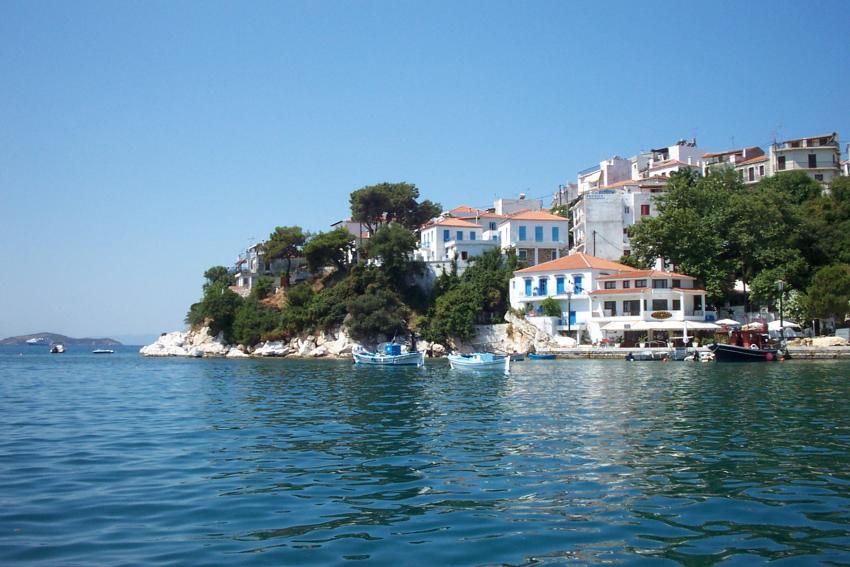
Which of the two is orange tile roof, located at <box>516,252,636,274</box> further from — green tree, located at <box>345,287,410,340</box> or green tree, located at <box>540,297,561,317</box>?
green tree, located at <box>345,287,410,340</box>

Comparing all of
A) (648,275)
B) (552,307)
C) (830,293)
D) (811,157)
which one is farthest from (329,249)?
(811,157)

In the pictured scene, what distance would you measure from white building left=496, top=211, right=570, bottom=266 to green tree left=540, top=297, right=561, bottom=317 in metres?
10.5

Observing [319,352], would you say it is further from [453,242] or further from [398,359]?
[398,359]

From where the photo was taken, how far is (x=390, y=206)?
7981cm

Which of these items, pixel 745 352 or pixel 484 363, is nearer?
pixel 484 363

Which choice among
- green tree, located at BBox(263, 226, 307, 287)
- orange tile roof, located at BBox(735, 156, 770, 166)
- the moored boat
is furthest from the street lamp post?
green tree, located at BBox(263, 226, 307, 287)

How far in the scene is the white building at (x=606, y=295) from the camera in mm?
55594

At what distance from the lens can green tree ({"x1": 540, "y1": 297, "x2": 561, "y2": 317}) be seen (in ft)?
198

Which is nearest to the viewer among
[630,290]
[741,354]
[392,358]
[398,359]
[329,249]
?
[741,354]

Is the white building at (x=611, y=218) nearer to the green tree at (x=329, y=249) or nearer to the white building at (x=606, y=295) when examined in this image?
the white building at (x=606, y=295)

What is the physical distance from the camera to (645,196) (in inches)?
2736

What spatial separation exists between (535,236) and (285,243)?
27.7m

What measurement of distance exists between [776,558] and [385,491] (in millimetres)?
5728

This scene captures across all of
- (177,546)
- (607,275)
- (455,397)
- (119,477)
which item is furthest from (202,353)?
(177,546)
